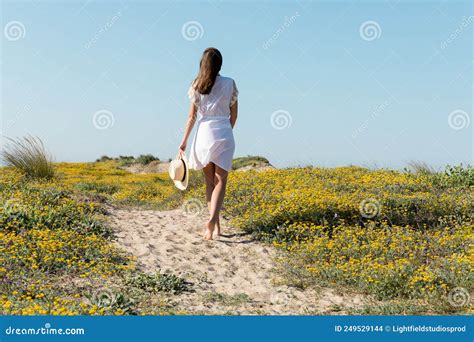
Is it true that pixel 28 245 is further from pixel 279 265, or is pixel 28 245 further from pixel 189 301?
pixel 279 265

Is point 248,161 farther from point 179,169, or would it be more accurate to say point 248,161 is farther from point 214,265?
point 214,265

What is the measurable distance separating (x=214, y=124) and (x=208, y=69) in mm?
896

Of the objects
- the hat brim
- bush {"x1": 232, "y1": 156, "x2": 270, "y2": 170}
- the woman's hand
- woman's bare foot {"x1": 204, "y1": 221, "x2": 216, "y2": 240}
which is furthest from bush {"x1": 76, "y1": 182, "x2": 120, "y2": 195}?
bush {"x1": 232, "y1": 156, "x2": 270, "y2": 170}

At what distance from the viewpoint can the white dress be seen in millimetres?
8711

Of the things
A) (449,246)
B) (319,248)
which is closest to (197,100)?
(319,248)

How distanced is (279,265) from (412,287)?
216 centimetres

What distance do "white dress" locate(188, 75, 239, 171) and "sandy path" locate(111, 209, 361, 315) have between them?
4.57ft

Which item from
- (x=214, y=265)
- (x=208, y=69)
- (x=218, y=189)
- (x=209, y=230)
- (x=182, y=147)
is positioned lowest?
(x=214, y=265)

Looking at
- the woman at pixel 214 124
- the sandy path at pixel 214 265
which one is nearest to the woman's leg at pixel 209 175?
the woman at pixel 214 124

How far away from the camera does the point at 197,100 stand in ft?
29.0

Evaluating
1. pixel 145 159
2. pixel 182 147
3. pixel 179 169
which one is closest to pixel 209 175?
pixel 179 169

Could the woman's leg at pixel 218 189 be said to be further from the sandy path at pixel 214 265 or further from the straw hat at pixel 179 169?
the sandy path at pixel 214 265

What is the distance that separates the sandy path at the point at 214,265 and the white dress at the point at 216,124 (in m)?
1.39

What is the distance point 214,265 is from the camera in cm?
816
